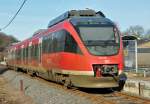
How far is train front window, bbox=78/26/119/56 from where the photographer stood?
17.3m

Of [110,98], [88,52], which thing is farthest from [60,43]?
[110,98]

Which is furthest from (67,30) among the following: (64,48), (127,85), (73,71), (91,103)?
(91,103)

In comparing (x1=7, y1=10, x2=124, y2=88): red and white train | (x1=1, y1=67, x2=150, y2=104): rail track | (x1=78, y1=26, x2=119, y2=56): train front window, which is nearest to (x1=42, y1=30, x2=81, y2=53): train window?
(x1=7, y1=10, x2=124, y2=88): red and white train

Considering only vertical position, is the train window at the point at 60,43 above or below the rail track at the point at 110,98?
above

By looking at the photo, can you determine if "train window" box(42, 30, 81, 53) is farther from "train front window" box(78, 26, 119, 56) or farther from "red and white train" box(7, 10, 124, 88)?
"train front window" box(78, 26, 119, 56)

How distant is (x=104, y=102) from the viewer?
1416 centimetres

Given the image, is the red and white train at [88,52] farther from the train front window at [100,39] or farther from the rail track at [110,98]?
the rail track at [110,98]

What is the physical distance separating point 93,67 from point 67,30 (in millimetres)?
2576

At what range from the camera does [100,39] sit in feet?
57.9

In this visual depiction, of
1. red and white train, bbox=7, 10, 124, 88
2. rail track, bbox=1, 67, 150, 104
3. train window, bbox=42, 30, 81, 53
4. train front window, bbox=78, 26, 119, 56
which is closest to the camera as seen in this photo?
rail track, bbox=1, 67, 150, 104

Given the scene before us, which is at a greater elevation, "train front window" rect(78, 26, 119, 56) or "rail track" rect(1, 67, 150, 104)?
"train front window" rect(78, 26, 119, 56)

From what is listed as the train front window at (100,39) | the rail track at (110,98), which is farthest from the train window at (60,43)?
the rail track at (110,98)

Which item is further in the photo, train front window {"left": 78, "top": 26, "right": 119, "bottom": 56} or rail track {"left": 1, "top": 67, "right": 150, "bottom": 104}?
train front window {"left": 78, "top": 26, "right": 119, "bottom": 56}

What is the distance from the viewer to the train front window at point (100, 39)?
17297 mm
